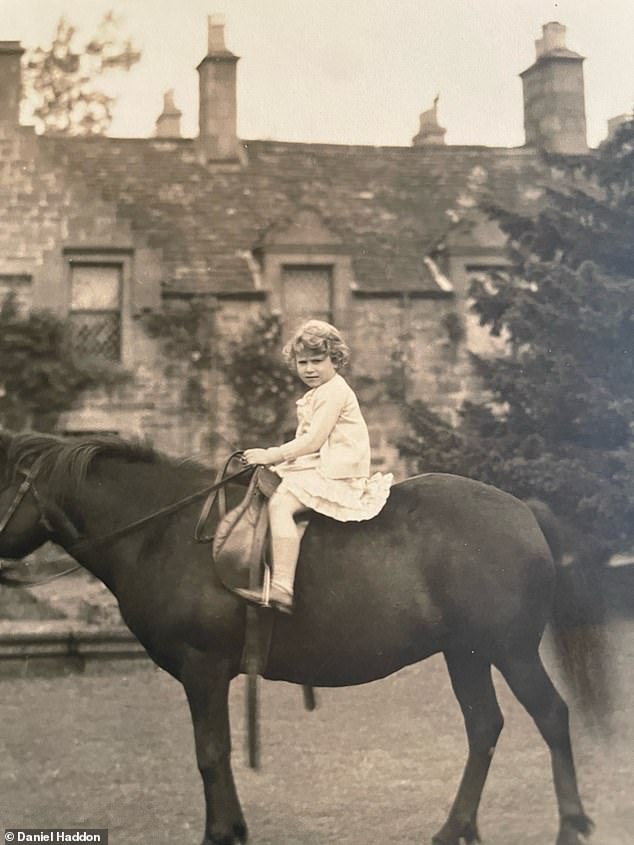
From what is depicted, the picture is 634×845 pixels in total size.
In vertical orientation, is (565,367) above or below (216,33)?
below

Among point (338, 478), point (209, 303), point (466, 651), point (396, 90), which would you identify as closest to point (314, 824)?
→ point (466, 651)

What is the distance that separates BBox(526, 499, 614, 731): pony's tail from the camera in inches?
148

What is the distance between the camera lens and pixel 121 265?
196 inches

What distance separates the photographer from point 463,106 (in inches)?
199

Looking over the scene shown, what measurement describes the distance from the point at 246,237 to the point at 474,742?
323cm

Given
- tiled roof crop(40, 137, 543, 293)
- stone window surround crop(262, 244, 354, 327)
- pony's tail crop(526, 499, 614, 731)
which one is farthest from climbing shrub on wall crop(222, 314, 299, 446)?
pony's tail crop(526, 499, 614, 731)

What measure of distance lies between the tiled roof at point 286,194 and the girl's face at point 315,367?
1376mm

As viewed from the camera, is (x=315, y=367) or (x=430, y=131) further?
(x=430, y=131)

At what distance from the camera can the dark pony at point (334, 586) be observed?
347cm

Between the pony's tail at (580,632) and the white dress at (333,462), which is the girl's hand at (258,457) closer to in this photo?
the white dress at (333,462)

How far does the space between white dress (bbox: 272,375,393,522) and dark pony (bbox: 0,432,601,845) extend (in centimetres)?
9

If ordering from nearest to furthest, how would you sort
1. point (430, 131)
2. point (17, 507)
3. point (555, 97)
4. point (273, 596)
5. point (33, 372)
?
point (273, 596), point (17, 507), point (33, 372), point (555, 97), point (430, 131)

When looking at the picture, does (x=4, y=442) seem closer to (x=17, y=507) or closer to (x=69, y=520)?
(x=17, y=507)

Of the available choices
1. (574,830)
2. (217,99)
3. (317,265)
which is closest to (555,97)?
(317,265)
